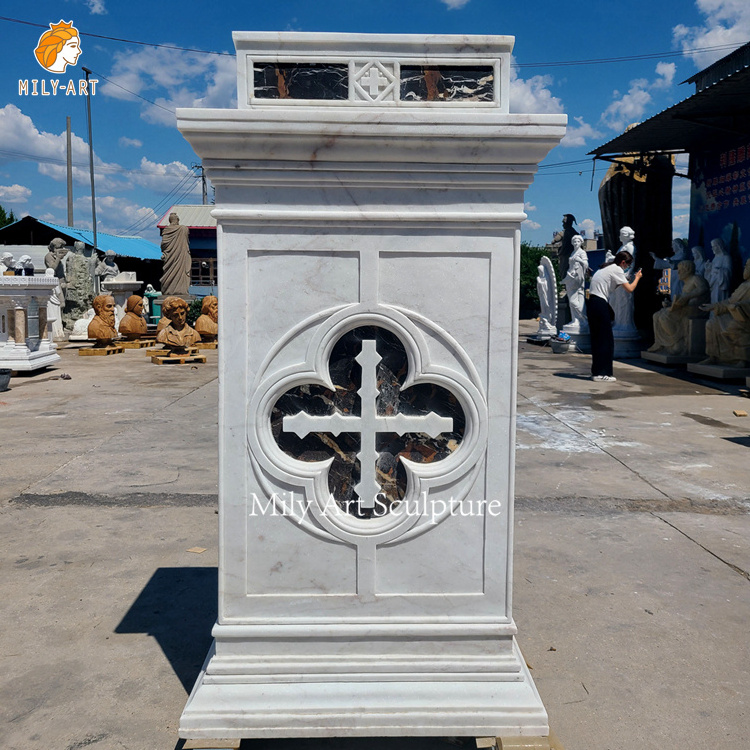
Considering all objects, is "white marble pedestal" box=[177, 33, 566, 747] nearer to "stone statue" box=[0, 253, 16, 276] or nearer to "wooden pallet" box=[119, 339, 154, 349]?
"stone statue" box=[0, 253, 16, 276]

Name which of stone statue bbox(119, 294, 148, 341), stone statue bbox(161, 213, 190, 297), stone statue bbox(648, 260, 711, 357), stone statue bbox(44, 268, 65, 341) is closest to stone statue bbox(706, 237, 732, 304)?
stone statue bbox(648, 260, 711, 357)

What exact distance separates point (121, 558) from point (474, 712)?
2.04 m

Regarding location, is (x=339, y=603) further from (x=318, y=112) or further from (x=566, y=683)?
(x=318, y=112)

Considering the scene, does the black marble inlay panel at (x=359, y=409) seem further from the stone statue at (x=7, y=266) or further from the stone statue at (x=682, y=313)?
the stone statue at (x=7, y=266)

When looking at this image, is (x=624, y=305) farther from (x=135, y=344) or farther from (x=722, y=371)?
(x=135, y=344)

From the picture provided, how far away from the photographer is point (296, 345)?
191 cm

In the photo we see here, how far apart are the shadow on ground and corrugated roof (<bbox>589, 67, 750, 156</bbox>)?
8517 mm

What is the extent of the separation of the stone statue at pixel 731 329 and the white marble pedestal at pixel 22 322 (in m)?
10.0

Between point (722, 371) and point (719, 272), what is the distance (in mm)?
2005

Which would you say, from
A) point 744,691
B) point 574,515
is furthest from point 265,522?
point 574,515

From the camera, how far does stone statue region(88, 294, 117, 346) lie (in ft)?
45.4

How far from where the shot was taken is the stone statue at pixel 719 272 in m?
10.5

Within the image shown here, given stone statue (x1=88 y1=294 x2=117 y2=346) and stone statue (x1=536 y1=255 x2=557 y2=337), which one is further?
stone statue (x1=536 y1=255 x2=557 y2=337)

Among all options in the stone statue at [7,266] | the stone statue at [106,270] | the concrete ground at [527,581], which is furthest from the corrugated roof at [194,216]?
the concrete ground at [527,581]
